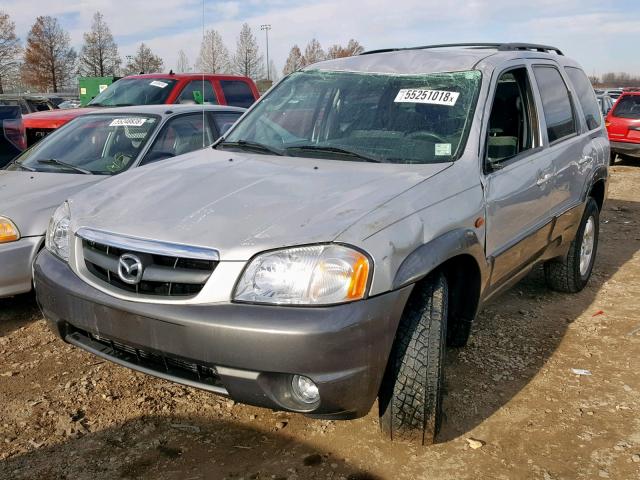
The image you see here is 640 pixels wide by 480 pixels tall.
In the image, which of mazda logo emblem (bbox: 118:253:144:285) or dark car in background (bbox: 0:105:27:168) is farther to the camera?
dark car in background (bbox: 0:105:27:168)

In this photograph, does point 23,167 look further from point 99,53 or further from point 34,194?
point 99,53

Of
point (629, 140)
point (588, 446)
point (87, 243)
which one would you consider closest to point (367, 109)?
point (87, 243)

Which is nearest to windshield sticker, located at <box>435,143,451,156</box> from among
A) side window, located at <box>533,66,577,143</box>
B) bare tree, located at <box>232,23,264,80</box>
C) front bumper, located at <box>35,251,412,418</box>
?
front bumper, located at <box>35,251,412,418</box>

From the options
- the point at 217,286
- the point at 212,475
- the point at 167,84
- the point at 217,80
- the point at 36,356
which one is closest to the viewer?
the point at 217,286

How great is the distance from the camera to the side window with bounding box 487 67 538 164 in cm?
348

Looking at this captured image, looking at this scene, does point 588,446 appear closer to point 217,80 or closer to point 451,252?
point 451,252

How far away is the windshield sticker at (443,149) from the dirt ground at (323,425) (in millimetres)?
1285

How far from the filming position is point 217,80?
33.0 ft

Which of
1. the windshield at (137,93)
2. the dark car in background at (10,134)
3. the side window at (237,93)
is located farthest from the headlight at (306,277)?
the side window at (237,93)

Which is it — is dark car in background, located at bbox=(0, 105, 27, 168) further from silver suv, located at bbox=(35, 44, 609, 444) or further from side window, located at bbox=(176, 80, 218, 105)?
silver suv, located at bbox=(35, 44, 609, 444)

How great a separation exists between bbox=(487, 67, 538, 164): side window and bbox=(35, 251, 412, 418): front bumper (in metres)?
1.48

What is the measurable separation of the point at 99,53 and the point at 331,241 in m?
50.9

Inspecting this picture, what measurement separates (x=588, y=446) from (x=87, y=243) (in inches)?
97.0

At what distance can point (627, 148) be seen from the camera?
12.9 metres
